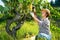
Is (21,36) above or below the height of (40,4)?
below

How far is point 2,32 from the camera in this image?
475cm

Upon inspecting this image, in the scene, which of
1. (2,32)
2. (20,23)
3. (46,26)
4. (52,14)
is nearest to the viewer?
(46,26)

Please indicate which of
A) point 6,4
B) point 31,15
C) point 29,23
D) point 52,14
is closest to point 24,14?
point 31,15

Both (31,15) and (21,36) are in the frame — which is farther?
(21,36)

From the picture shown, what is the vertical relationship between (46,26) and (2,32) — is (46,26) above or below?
above

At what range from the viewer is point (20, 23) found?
13.8 ft

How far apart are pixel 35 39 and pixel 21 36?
327mm

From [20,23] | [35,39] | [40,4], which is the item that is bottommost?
[35,39]

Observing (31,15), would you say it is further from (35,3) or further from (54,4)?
(54,4)

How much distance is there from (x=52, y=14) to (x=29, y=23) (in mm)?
623

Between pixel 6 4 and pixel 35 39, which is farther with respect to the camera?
pixel 35 39

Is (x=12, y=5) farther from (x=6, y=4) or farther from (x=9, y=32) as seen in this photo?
(x=9, y=32)

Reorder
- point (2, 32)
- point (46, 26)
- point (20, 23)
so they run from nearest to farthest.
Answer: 1. point (46, 26)
2. point (20, 23)
3. point (2, 32)

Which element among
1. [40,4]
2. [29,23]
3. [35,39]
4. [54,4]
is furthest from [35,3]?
[54,4]
